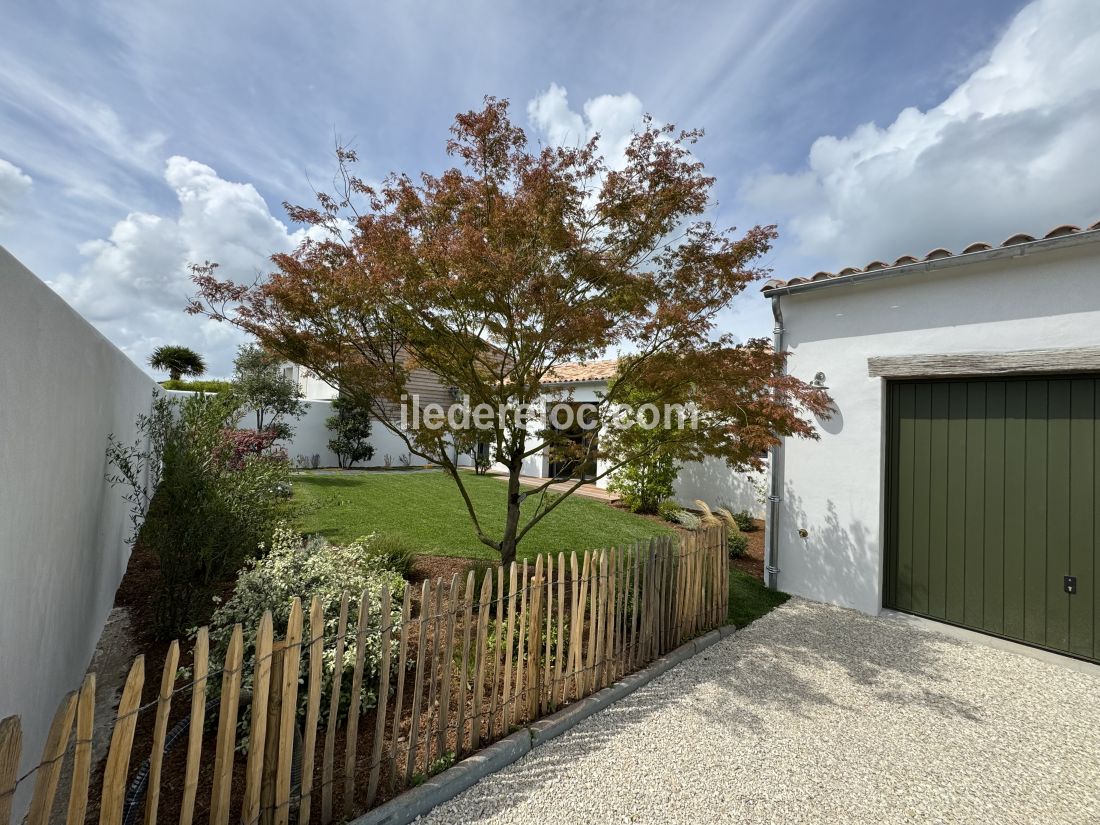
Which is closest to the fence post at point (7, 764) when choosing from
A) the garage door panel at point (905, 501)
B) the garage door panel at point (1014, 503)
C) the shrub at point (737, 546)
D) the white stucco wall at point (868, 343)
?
the white stucco wall at point (868, 343)

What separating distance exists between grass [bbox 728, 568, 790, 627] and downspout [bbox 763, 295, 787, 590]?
22 cm

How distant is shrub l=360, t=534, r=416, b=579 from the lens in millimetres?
5227

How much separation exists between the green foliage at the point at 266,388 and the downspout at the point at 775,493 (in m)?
14.5

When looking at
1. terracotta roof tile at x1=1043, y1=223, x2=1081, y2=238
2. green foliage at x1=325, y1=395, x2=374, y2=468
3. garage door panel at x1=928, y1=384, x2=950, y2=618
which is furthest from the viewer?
green foliage at x1=325, y1=395, x2=374, y2=468

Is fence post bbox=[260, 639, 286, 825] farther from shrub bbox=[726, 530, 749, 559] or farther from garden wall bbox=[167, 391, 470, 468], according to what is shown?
garden wall bbox=[167, 391, 470, 468]

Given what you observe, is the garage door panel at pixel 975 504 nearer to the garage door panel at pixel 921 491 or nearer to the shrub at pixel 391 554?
the garage door panel at pixel 921 491

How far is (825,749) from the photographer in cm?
308

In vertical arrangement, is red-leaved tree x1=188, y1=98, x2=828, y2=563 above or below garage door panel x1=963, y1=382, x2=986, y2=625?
above

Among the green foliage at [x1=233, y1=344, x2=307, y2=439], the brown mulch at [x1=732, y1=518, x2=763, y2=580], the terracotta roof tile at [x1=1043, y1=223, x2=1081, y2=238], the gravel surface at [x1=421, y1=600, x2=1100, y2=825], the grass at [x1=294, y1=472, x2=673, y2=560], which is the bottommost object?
the gravel surface at [x1=421, y1=600, x2=1100, y2=825]

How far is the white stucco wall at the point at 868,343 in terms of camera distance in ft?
14.9

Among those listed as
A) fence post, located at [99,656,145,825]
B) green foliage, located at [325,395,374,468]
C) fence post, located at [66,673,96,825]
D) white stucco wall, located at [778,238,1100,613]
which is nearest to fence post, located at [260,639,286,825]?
fence post, located at [99,656,145,825]

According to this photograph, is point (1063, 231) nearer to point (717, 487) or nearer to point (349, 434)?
point (717, 487)

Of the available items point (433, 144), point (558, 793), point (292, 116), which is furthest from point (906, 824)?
Result: point (292, 116)

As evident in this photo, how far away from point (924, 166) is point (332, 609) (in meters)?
9.72
